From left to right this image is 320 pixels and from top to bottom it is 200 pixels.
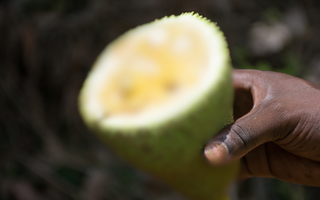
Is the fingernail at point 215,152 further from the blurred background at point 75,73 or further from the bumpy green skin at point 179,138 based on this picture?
the blurred background at point 75,73

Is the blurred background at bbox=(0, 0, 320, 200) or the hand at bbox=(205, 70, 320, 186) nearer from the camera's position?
the hand at bbox=(205, 70, 320, 186)

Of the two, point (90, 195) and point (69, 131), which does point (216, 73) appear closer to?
point (90, 195)

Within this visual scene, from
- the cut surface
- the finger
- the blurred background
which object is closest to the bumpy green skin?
the cut surface

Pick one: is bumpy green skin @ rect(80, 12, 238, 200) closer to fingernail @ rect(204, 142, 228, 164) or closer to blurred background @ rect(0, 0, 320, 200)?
fingernail @ rect(204, 142, 228, 164)

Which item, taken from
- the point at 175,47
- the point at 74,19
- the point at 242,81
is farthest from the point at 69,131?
the point at 175,47

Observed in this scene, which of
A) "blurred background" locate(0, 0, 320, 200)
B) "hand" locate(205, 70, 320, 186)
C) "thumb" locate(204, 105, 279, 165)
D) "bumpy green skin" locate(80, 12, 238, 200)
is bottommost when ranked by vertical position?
"bumpy green skin" locate(80, 12, 238, 200)

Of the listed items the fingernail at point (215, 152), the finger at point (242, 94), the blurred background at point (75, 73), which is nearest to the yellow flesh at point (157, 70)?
the fingernail at point (215, 152)
